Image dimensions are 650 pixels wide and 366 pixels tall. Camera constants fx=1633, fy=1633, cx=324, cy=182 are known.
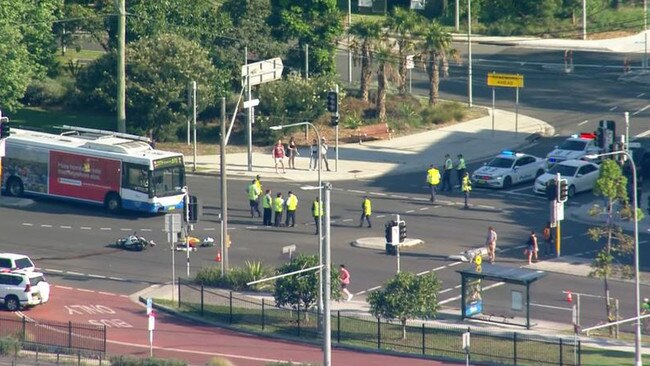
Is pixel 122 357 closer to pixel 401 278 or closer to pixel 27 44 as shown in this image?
pixel 401 278

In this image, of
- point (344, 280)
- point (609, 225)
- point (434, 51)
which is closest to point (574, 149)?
point (434, 51)

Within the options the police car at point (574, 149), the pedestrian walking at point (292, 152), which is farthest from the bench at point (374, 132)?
the police car at point (574, 149)

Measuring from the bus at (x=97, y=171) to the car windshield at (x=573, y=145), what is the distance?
19.2m

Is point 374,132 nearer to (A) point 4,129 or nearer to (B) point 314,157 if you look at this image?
(B) point 314,157

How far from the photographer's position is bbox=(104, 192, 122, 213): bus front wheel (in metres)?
64.2

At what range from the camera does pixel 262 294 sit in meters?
53.3

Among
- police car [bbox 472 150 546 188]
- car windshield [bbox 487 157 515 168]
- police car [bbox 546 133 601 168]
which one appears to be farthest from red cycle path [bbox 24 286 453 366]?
police car [bbox 546 133 601 168]

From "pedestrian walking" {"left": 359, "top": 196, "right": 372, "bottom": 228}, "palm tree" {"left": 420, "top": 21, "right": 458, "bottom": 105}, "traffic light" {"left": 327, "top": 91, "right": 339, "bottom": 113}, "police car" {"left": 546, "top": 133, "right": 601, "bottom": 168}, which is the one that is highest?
"palm tree" {"left": 420, "top": 21, "right": 458, "bottom": 105}

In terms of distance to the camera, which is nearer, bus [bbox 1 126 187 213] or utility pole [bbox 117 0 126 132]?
bus [bbox 1 126 187 213]

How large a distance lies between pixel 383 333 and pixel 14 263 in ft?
41.5

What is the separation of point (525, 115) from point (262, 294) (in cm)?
3622

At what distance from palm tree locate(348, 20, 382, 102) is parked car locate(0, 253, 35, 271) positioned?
33544 millimetres

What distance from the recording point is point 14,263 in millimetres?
52406

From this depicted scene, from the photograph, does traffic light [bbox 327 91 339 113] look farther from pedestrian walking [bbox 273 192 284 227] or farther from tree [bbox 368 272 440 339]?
tree [bbox 368 272 440 339]
